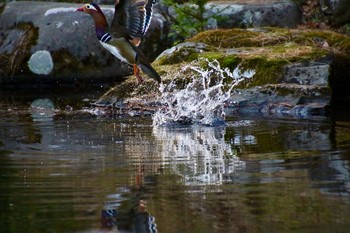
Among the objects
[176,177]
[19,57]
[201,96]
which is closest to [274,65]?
[201,96]

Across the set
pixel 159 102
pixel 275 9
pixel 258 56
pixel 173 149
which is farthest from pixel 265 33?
pixel 173 149

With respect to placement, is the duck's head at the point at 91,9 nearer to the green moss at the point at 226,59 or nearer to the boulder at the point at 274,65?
the boulder at the point at 274,65

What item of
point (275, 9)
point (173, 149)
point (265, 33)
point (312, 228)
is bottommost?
point (312, 228)

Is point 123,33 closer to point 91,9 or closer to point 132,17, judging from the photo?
point 132,17

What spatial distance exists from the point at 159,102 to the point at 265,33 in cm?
223

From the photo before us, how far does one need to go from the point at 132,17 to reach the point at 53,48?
17.0 ft

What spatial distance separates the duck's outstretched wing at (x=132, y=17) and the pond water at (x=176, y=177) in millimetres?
929

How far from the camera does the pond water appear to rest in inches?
158

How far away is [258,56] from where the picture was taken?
9.81 m

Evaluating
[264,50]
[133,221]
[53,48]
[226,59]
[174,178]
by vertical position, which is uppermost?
[53,48]

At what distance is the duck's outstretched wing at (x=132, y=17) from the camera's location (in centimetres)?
788

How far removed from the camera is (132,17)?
8008 mm

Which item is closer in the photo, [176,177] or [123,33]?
[176,177]

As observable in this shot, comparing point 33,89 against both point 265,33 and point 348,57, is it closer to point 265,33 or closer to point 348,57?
point 265,33
